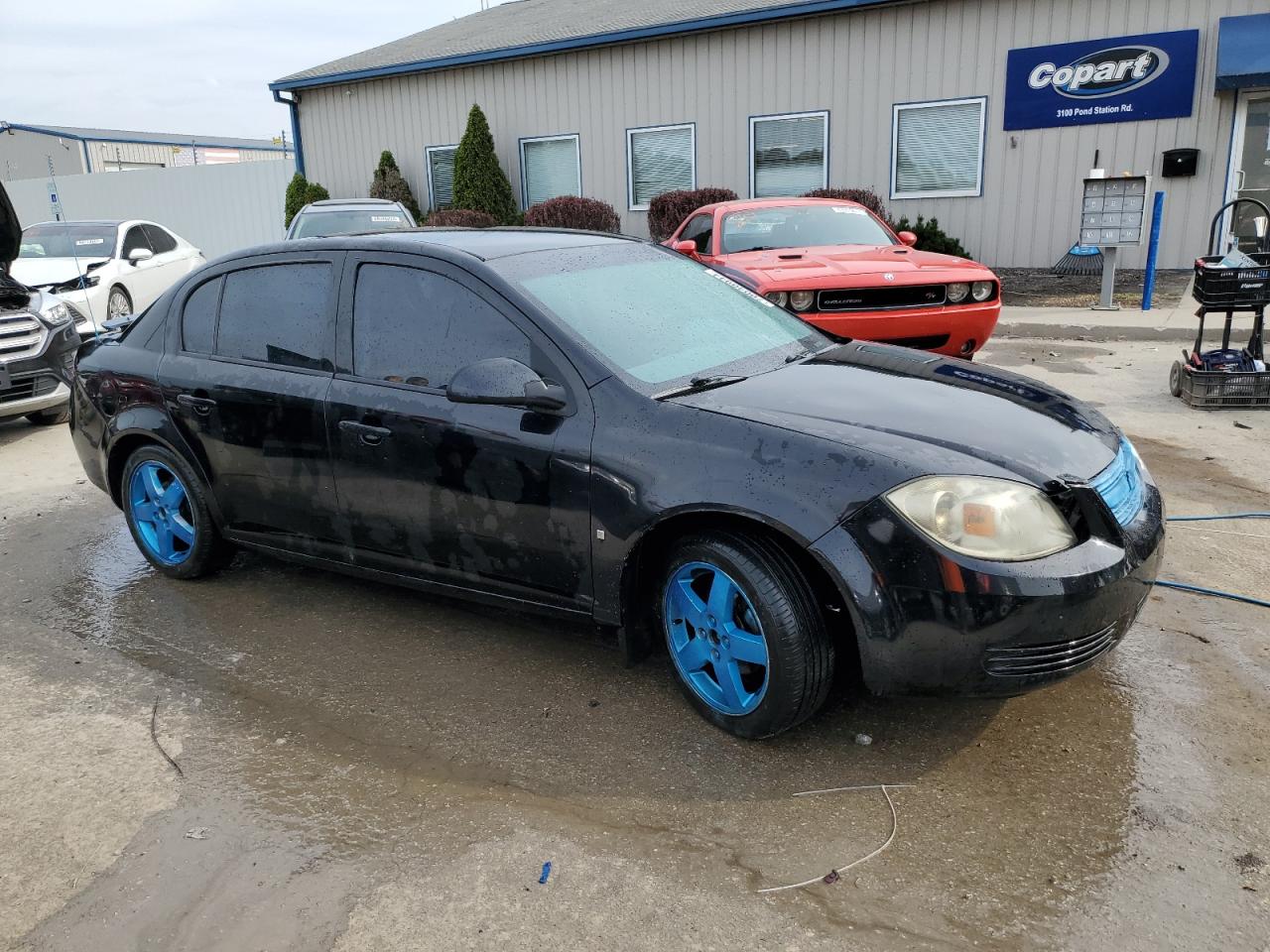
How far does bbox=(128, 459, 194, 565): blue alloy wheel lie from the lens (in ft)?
15.3

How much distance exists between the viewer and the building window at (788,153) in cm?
1598

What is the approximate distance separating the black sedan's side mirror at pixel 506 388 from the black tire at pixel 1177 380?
20.1 ft

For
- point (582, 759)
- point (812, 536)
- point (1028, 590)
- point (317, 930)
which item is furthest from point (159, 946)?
point (1028, 590)

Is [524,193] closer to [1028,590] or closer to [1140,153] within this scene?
[1140,153]

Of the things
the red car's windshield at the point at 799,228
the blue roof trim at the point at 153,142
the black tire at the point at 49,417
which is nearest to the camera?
the red car's windshield at the point at 799,228

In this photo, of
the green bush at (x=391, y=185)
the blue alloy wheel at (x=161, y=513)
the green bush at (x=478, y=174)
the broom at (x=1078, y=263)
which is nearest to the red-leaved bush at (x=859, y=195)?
the broom at (x=1078, y=263)

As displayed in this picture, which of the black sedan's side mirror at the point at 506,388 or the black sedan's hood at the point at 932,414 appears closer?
the black sedan's hood at the point at 932,414

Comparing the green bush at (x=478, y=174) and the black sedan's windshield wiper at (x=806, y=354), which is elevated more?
the green bush at (x=478, y=174)

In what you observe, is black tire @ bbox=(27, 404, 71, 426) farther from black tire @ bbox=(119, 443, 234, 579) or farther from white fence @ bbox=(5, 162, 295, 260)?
white fence @ bbox=(5, 162, 295, 260)

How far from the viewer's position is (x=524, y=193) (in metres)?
19.3

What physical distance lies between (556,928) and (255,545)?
101 inches

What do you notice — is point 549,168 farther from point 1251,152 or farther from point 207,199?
point 207,199

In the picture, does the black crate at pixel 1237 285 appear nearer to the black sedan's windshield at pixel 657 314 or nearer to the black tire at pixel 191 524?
the black sedan's windshield at pixel 657 314

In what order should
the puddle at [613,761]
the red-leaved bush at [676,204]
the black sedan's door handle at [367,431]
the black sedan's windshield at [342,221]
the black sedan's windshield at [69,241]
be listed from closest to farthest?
the puddle at [613,761]
the black sedan's door handle at [367,431]
the black sedan's windshield at [69,241]
the black sedan's windshield at [342,221]
the red-leaved bush at [676,204]
